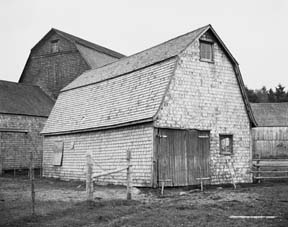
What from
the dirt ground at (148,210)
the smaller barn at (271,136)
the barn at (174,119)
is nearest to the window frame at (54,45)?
the barn at (174,119)

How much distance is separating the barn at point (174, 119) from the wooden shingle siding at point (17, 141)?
8217 mm

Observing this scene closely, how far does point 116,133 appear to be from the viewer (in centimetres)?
1986

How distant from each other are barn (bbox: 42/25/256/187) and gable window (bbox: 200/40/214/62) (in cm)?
1

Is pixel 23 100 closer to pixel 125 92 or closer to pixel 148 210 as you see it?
pixel 125 92

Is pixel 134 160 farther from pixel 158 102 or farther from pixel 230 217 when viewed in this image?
pixel 230 217

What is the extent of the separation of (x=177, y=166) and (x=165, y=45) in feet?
22.8

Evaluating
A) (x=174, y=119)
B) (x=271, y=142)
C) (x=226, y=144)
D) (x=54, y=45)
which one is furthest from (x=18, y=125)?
(x=271, y=142)

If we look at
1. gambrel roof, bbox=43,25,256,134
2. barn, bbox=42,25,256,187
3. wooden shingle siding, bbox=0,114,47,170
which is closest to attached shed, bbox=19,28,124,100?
wooden shingle siding, bbox=0,114,47,170

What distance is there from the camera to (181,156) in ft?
59.8

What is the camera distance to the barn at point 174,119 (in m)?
17.9

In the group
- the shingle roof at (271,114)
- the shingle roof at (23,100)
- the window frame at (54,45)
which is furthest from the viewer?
the shingle roof at (271,114)

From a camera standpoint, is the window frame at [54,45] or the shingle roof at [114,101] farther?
the window frame at [54,45]

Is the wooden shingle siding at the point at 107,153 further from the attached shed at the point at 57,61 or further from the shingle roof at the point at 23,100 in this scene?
the attached shed at the point at 57,61

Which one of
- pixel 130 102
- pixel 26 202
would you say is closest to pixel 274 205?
pixel 26 202
